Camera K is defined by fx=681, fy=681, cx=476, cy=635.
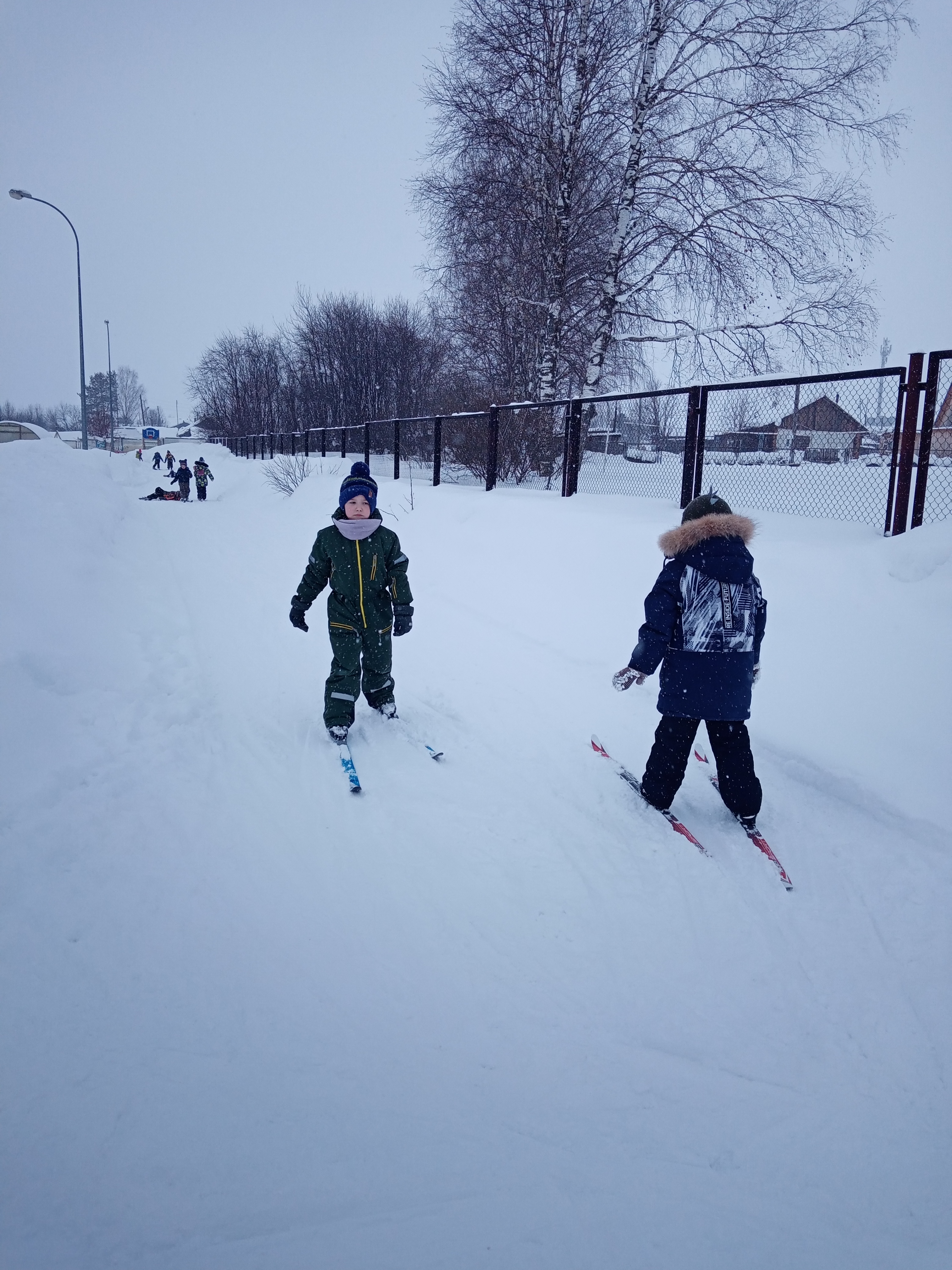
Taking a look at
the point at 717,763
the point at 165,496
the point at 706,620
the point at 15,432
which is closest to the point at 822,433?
the point at 706,620

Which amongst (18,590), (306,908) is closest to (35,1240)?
(306,908)

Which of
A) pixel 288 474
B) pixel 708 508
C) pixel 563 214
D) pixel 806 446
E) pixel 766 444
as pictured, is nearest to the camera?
pixel 708 508

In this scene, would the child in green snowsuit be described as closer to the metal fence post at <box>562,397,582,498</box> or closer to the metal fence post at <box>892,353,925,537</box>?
the metal fence post at <box>892,353,925,537</box>

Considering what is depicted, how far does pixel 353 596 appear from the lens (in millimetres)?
4387

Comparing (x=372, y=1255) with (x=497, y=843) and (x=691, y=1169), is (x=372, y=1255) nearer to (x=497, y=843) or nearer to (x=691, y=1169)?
(x=691, y=1169)

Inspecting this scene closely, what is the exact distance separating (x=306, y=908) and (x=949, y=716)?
3411 mm

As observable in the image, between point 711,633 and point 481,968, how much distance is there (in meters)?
1.81

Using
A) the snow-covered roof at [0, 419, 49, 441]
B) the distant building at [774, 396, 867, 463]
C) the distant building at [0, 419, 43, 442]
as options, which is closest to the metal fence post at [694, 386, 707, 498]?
the distant building at [774, 396, 867, 463]

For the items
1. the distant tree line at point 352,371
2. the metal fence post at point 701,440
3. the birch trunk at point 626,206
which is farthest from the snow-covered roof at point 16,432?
the metal fence post at point 701,440

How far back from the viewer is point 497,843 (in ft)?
10.5

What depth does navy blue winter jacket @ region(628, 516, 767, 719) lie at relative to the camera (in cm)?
320

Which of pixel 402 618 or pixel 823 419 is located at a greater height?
pixel 823 419

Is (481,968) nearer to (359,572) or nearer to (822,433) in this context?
(359,572)

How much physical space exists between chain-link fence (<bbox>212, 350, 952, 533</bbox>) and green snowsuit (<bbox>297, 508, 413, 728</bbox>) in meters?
3.53
